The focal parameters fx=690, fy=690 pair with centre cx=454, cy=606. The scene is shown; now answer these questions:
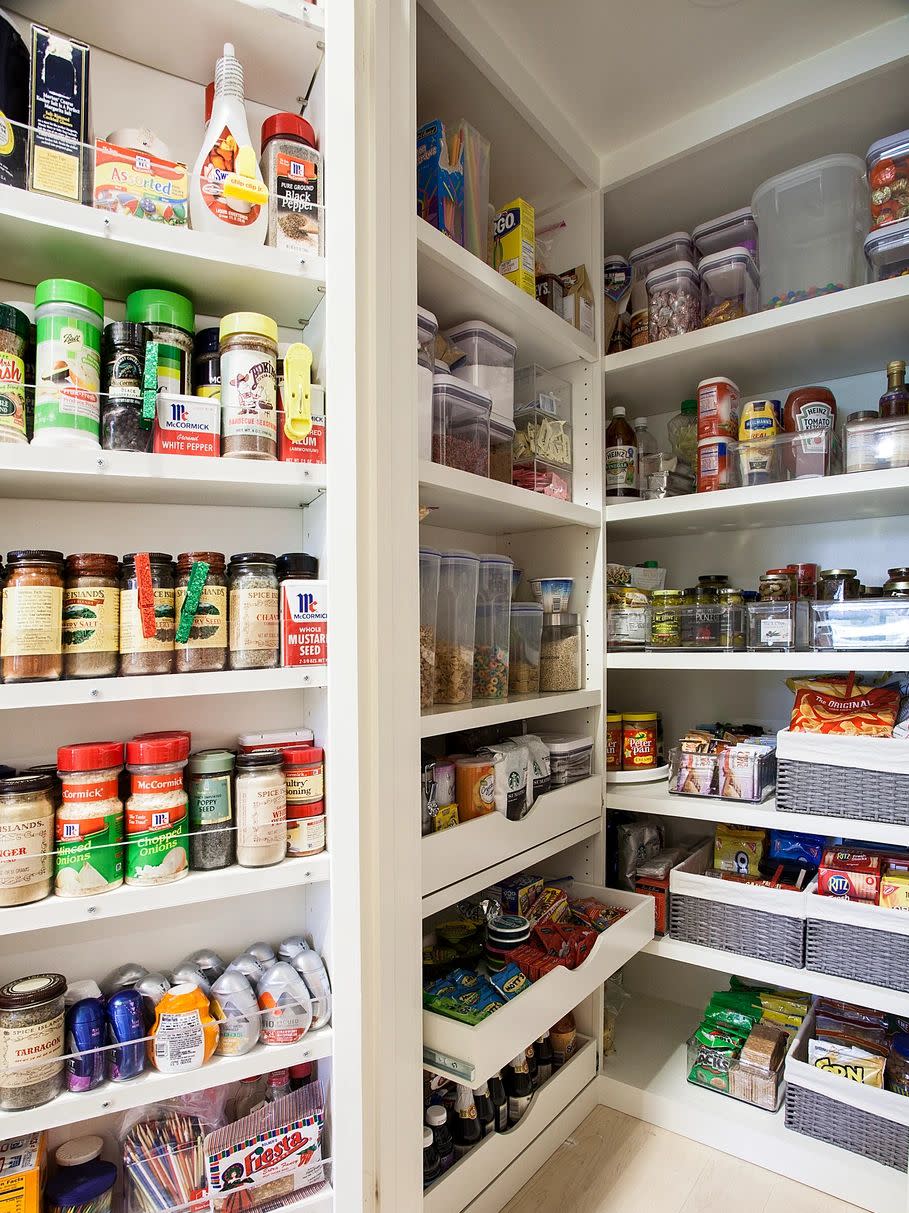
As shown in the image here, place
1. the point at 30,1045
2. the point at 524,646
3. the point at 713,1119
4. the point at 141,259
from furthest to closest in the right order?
the point at 524,646 → the point at 713,1119 → the point at 141,259 → the point at 30,1045

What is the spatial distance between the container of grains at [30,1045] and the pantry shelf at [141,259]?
3.03 feet

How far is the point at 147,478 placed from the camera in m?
0.89

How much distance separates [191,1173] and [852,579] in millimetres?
1549

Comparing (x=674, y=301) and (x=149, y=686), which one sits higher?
(x=674, y=301)

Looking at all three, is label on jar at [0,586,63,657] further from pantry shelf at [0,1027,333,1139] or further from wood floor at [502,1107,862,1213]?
wood floor at [502,1107,862,1213]

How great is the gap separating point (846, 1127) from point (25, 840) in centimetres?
161

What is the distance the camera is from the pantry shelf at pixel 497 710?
117cm

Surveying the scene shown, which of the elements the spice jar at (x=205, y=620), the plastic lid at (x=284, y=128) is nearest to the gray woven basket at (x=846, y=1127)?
the spice jar at (x=205, y=620)

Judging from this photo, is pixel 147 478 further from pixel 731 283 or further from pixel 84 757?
pixel 731 283

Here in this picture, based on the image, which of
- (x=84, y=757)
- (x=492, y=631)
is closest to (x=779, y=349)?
(x=492, y=631)

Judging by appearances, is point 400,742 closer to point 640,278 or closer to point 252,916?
point 252,916

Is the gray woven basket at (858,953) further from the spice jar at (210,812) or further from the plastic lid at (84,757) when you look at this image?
the plastic lid at (84,757)

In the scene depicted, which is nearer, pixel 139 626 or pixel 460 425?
pixel 139 626

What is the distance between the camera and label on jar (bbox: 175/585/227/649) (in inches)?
37.0
